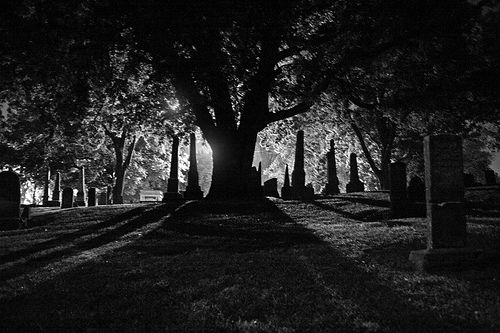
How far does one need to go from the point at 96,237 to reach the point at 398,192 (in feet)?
30.7

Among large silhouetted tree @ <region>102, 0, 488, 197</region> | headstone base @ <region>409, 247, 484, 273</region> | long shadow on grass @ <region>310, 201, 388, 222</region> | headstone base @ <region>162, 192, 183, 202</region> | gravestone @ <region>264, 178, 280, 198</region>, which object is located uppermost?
large silhouetted tree @ <region>102, 0, 488, 197</region>

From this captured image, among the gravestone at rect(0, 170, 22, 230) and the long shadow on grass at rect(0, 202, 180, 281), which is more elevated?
the gravestone at rect(0, 170, 22, 230)

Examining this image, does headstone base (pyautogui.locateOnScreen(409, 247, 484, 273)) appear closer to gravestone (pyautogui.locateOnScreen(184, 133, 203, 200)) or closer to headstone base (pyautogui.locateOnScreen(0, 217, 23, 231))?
headstone base (pyautogui.locateOnScreen(0, 217, 23, 231))

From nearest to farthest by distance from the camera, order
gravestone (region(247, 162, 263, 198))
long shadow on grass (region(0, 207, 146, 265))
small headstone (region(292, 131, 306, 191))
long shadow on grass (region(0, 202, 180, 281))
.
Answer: long shadow on grass (region(0, 202, 180, 281)) < long shadow on grass (region(0, 207, 146, 265)) < gravestone (region(247, 162, 263, 198)) < small headstone (region(292, 131, 306, 191))

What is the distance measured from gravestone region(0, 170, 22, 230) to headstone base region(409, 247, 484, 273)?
13.0 meters

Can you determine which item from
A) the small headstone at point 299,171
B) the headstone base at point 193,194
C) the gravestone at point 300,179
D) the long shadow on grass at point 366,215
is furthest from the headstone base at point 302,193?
the long shadow on grass at point 366,215

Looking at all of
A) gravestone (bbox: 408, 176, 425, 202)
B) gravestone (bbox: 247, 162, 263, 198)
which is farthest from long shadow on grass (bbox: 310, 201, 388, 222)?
gravestone (bbox: 247, 162, 263, 198)

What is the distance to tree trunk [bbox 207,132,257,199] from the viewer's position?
674 inches

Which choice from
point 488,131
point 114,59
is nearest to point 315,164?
point 488,131

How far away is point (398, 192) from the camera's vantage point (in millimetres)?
12445

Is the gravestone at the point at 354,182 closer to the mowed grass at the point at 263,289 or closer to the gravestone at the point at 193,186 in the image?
the gravestone at the point at 193,186

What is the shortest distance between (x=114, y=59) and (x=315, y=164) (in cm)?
2290

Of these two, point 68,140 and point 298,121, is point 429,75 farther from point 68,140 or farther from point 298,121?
point 68,140

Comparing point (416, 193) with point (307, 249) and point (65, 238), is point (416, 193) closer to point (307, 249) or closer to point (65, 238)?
point (307, 249)
